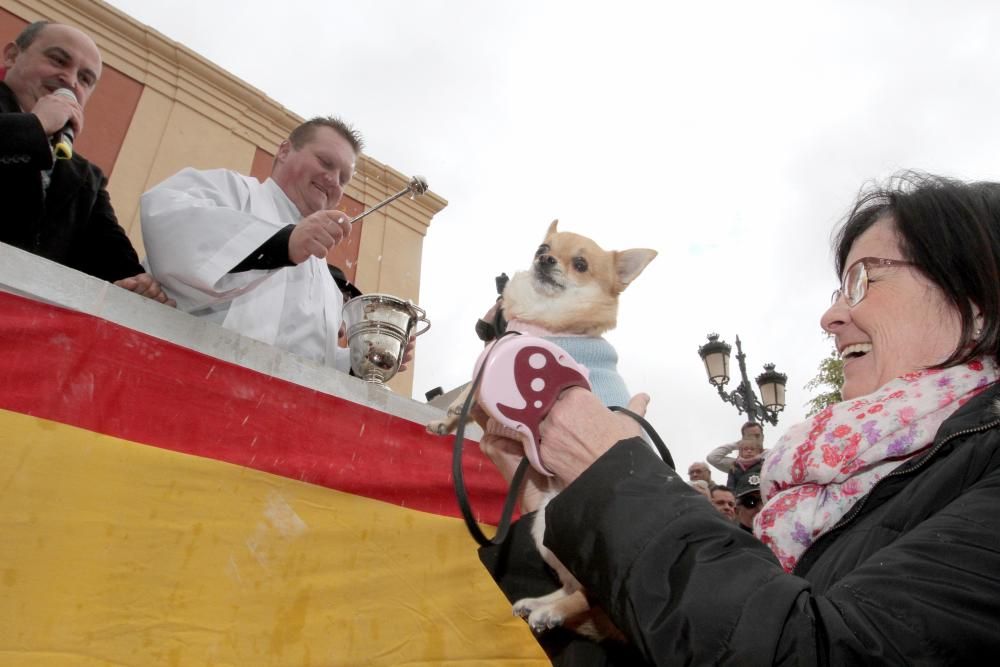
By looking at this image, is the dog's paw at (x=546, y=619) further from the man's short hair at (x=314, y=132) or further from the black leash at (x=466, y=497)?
the man's short hair at (x=314, y=132)

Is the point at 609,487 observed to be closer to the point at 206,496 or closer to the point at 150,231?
the point at 206,496

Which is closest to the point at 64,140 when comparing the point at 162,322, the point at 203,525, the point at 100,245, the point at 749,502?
the point at 100,245

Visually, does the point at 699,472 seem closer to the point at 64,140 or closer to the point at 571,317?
the point at 571,317

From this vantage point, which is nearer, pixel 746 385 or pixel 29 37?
pixel 29 37

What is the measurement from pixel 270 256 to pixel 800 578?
1.81 metres

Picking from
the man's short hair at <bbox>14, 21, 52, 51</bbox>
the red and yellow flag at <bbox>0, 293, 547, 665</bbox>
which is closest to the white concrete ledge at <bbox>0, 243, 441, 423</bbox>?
the red and yellow flag at <bbox>0, 293, 547, 665</bbox>

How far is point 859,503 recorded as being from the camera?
0.94 meters

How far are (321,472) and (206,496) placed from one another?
0.31 metres

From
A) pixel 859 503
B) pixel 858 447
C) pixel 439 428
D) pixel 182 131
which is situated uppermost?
pixel 182 131

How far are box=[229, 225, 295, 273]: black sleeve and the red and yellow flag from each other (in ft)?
1.70

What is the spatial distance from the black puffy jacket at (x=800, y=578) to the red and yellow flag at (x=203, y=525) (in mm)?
833

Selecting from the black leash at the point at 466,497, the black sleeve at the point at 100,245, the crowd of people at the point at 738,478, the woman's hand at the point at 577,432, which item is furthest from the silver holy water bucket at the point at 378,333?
the crowd of people at the point at 738,478

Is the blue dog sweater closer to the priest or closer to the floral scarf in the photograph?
the floral scarf

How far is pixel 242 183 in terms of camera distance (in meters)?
2.67
